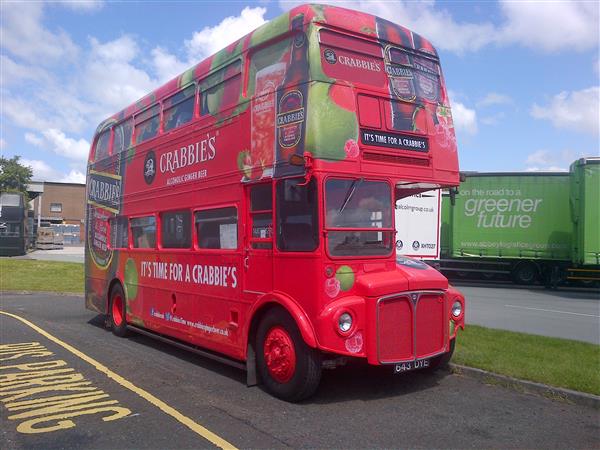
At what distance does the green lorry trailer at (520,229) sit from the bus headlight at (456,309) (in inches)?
566

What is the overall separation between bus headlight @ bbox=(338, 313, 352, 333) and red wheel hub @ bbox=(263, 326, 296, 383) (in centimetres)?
68

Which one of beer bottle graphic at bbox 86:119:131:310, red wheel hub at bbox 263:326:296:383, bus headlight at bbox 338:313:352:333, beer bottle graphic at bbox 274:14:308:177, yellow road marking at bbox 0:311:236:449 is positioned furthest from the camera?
beer bottle graphic at bbox 86:119:131:310

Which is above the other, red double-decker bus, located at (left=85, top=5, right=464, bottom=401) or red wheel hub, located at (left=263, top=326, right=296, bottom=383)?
red double-decker bus, located at (left=85, top=5, right=464, bottom=401)

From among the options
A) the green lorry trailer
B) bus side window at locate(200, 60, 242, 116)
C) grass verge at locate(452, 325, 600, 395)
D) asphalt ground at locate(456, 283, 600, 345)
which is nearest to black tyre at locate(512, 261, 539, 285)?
the green lorry trailer

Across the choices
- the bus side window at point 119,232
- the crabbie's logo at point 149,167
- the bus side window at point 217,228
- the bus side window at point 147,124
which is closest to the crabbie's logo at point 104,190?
the bus side window at point 119,232

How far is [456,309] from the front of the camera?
6789 mm

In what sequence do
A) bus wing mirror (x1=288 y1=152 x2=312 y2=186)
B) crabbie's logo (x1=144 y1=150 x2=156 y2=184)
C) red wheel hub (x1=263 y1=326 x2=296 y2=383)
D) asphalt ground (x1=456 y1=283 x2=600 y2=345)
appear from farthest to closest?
asphalt ground (x1=456 y1=283 x2=600 y2=345), crabbie's logo (x1=144 y1=150 x2=156 y2=184), red wheel hub (x1=263 y1=326 x2=296 y2=383), bus wing mirror (x1=288 y1=152 x2=312 y2=186)

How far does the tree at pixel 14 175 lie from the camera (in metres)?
64.4

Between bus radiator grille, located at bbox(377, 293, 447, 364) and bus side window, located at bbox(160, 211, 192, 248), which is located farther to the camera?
bus side window, located at bbox(160, 211, 192, 248)

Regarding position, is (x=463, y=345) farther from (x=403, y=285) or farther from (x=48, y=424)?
(x=48, y=424)

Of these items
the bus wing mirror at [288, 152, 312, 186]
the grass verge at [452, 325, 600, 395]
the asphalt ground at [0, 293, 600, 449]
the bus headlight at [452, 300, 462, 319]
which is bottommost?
the asphalt ground at [0, 293, 600, 449]

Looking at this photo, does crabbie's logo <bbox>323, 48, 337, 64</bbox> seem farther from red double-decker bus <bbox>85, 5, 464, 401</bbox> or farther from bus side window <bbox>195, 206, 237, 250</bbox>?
bus side window <bbox>195, 206, 237, 250</bbox>

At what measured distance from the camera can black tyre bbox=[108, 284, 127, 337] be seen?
10.4 meters

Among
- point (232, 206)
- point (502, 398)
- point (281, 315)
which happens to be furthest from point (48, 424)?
point (502, 398)
